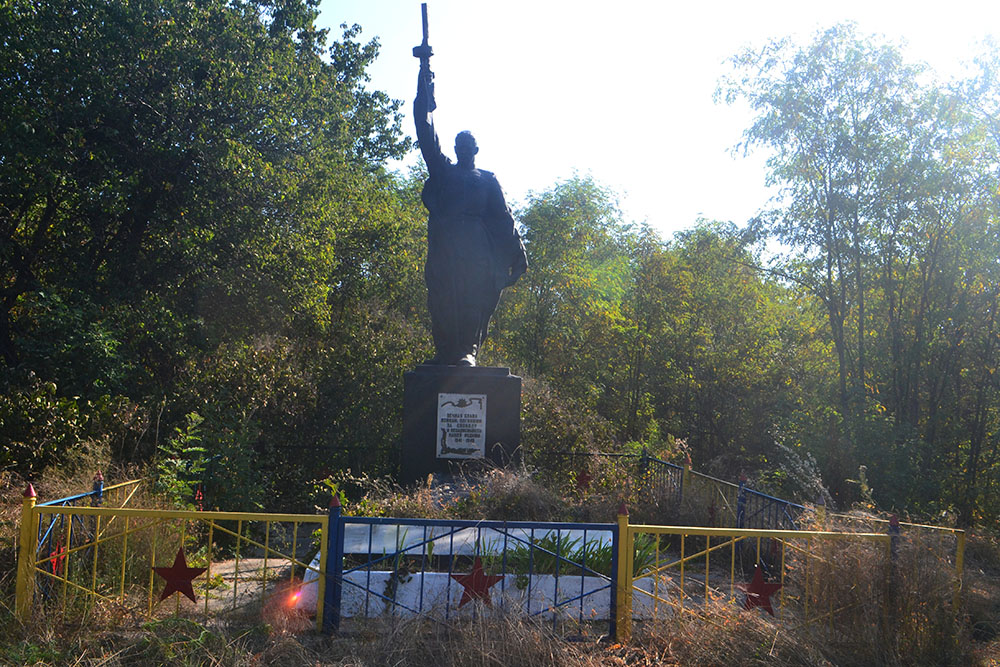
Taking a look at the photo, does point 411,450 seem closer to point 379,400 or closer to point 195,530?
point 195,530

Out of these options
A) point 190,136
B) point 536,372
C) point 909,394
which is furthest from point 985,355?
point 190,136

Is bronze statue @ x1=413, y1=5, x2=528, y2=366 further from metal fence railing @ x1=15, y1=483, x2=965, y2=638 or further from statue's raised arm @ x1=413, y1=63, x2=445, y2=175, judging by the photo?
metal fence railing @ x1=15, y1=483, x2=965, y2=638

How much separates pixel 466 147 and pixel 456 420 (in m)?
3.11

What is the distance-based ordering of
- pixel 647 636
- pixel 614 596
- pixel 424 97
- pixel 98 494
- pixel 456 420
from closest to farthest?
1. pixel 647 636
2. pixel 614 596
3. pixel 98 494
4. pixel 456 420
5. pixel 424 97

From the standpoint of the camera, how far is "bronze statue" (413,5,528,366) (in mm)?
9297

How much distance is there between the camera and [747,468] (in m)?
17.2

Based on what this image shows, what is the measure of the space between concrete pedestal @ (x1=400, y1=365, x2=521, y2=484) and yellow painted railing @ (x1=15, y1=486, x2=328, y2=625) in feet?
6.39

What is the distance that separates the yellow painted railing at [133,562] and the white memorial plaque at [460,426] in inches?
83.2

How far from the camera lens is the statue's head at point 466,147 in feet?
31.0

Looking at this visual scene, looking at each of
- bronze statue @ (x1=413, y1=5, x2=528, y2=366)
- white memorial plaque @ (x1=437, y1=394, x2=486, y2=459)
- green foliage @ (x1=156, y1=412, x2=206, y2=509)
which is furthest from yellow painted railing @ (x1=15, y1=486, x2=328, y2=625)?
bronze statue @ (x1=413, y1=5, x2=528, y2=366)

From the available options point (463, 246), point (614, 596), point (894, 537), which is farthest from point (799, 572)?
point (463, 246)

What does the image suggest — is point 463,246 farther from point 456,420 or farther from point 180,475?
point 180,475

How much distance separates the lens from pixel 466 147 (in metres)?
9.43

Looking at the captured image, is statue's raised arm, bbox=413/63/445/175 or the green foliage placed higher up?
statue's raised arm, bbox=413/63/445/175
